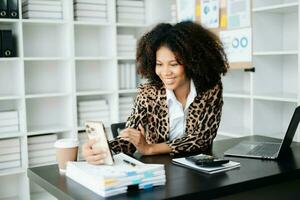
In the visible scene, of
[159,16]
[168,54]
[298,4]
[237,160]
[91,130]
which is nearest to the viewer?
[91,130]

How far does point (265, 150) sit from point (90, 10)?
240 cm

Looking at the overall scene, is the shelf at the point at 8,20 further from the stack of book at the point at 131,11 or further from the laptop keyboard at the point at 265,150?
the laptop keyboard at the point at 265,150

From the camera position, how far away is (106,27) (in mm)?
3791

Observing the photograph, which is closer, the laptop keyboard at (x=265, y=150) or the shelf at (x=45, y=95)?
the laptop keyboard at (x=265, y=150)

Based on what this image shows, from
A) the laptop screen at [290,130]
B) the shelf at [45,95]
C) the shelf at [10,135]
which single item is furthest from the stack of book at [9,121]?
the laptop screen at [290,130]

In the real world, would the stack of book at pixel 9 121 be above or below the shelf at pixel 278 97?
below

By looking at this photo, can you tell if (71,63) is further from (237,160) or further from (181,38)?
(237,160)

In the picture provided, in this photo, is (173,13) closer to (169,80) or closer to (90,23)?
(90,23)

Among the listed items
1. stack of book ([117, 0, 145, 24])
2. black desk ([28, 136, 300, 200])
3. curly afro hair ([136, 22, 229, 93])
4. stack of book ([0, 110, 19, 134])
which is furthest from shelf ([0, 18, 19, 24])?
black desk ([28, 136, 300, 200])

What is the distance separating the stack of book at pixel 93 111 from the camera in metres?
3.70

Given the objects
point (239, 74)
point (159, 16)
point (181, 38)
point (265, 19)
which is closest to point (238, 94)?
point (239, 74)

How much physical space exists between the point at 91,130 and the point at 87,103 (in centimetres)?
231

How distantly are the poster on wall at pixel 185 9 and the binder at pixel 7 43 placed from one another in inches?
58.8

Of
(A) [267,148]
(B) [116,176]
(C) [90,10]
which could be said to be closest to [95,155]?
(B) [116,176]
